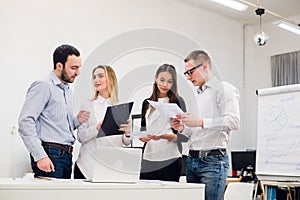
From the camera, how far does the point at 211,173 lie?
188cm

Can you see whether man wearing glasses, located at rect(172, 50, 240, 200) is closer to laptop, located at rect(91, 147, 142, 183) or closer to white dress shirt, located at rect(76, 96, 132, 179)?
white dress shirt, located at rect(76, 96, 132, 179)

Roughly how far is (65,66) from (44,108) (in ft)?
0.92

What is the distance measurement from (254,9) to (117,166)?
15.0 ft

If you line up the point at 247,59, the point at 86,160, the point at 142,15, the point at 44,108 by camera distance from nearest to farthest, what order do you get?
the point at 44,108 → the point at 86,160 → the point at 142,15 → the point at 247,59

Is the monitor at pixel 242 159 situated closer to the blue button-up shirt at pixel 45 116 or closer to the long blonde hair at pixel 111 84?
the long blonde hair at pixel 111 84

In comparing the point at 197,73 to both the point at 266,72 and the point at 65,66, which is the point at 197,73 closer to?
the point at 65,66

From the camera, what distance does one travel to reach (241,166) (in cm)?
507

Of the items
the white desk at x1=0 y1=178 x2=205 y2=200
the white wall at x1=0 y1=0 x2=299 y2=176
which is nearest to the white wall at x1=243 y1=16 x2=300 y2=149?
the white wall at x1=0 y1=0 x2=299 y2=176

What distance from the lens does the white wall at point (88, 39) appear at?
11.8 feet

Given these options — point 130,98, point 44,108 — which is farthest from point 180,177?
point 44,108

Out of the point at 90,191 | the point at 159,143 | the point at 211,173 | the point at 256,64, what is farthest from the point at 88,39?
the point at 90,191

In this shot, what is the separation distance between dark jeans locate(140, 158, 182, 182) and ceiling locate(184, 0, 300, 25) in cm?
353

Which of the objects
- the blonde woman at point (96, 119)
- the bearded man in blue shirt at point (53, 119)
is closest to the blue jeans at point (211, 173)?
the blonde woman at point (96, 119)

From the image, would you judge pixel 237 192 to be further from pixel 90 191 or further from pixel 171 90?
pixel 90 191
